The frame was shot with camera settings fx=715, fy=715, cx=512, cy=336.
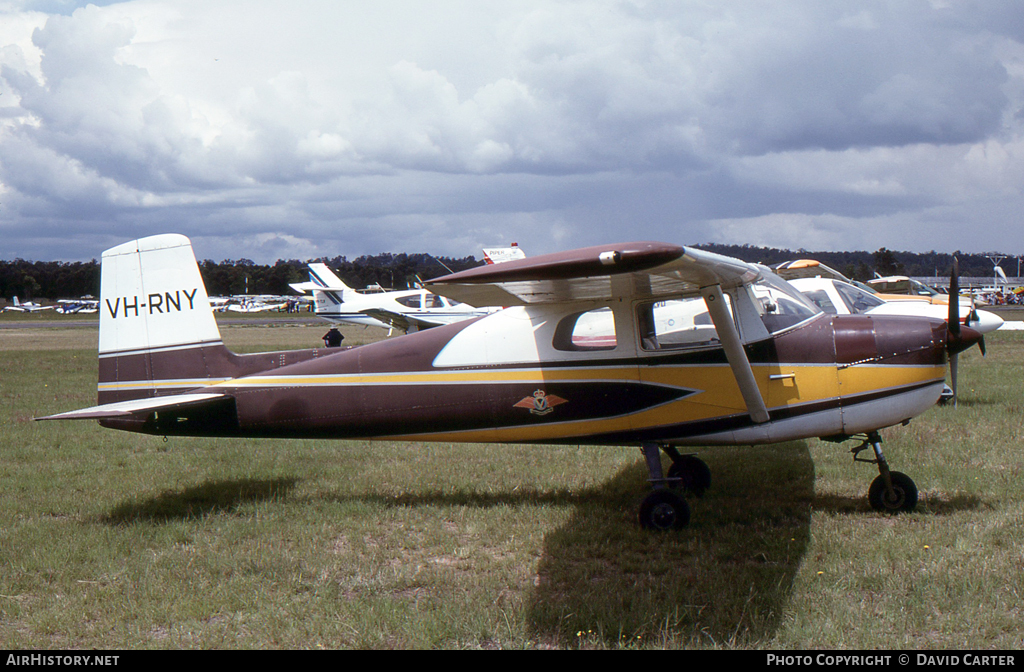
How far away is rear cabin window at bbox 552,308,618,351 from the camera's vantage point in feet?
20.9

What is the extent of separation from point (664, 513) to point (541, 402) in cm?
142

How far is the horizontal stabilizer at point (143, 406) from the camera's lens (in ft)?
19.6

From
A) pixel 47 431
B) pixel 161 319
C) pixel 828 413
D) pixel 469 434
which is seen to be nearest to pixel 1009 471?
pixel 828 413

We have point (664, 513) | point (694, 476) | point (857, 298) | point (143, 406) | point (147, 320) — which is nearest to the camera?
point (664, 513)

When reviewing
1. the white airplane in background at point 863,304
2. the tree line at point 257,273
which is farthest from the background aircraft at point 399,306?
the tree line at point 257,273

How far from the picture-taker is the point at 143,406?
6.27m

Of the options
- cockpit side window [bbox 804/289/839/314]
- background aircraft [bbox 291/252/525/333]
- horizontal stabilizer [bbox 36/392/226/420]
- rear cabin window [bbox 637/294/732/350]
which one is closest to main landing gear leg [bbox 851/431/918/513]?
rear cabin window [bbox 637/294/732/350]

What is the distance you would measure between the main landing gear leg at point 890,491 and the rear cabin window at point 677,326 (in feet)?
5.70

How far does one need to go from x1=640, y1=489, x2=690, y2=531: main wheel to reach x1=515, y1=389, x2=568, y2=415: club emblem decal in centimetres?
117

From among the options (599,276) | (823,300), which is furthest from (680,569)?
(823,300)

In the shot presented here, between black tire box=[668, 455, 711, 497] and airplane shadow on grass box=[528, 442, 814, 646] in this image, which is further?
black tire box=[668, 455, 711, 497]

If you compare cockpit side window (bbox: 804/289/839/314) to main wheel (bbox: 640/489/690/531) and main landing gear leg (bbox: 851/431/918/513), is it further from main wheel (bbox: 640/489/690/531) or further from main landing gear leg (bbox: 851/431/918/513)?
main wheel (bbox: 640/489/690/531)

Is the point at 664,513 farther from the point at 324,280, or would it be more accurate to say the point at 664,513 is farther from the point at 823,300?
the point at 324,280
